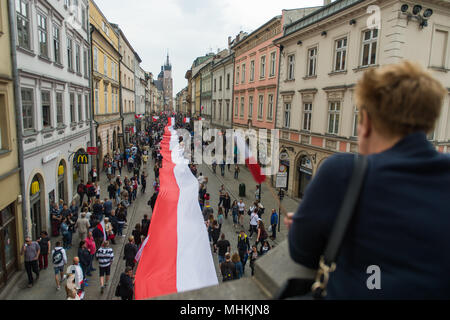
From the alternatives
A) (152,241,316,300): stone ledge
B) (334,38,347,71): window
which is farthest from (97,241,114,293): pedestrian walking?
(334,38,347,71): window

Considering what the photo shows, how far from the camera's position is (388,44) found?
45.7 feet

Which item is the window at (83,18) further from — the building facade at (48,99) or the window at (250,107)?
the window at (250,107)

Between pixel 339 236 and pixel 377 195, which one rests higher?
pixel 377 195

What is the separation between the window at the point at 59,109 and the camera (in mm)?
15787

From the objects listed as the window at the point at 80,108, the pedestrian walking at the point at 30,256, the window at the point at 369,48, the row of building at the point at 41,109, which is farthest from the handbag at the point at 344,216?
the window at the point at 80,108

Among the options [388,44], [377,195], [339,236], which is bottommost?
[339,236]

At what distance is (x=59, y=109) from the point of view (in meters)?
16.1

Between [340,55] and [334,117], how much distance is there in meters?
3.42

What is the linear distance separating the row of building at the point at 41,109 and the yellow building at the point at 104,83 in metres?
0.50

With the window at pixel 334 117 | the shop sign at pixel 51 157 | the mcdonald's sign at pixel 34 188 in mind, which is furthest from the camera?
the window at pixel 334 117

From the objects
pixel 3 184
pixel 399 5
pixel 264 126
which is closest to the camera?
pixel 3 184
